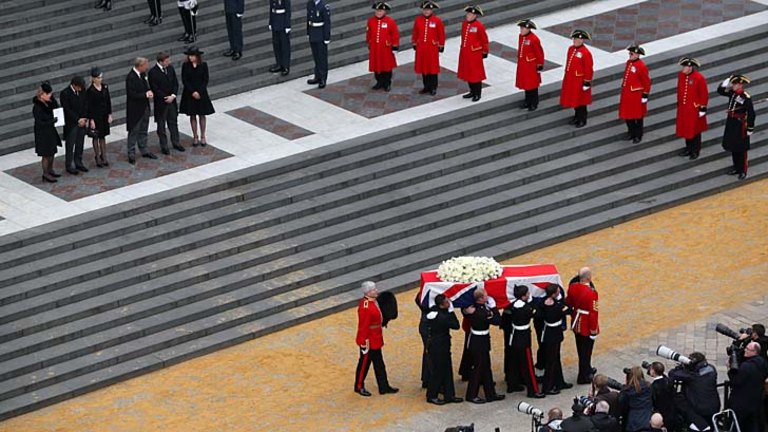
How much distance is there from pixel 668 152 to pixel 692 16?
472cm

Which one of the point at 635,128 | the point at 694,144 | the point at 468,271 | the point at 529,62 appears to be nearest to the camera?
the point at 468,271

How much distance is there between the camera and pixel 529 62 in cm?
2778

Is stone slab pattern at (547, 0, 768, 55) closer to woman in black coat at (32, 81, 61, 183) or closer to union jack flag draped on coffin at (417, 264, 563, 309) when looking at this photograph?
woman in black coat at (32, 81, 61, 183)

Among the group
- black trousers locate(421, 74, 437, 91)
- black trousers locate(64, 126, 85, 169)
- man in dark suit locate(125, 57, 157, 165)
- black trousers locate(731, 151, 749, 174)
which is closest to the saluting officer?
black trousers locate(421, 74, 437, 91)

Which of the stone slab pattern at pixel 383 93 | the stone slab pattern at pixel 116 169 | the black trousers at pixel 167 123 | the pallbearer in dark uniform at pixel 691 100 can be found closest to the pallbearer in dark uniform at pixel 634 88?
the pallbearer in dark uniform at pixel 691 100

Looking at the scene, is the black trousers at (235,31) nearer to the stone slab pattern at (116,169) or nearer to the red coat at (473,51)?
the stone slab pattern at (116,169)

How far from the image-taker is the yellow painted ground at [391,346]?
69.9 feet

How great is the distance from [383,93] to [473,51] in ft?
5.28

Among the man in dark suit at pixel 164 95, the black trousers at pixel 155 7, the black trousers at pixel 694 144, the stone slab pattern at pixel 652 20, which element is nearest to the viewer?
the man in dark suit at pixel 164 95

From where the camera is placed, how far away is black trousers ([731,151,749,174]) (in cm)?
2708

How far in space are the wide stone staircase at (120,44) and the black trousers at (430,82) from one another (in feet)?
5.69

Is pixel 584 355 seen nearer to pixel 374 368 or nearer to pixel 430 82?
pixel 374 368

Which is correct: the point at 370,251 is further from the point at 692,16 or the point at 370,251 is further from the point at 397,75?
the point at 692,16

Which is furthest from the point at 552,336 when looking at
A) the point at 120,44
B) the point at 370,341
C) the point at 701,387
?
the point at 120,44
